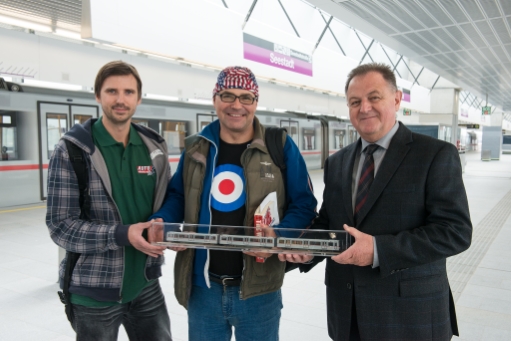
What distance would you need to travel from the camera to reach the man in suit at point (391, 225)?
1.48 metres

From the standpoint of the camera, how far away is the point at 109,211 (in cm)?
181

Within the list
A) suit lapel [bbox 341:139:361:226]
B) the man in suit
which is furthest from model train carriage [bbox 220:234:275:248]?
suit lapel [bbox 341:139:361:226]

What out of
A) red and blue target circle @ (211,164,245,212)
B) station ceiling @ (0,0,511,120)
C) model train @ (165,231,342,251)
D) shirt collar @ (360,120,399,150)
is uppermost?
station ceiling @ (0,0,511,120)

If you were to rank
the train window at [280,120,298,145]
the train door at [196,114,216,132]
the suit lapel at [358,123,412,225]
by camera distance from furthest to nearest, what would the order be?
the train window at [280,120,298,145] < the train door at [196,114,216,132] < the suit lapel at [358,123,412,225]

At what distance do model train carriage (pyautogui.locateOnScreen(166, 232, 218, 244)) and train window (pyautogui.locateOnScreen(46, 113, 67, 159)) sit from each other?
8.75 metres

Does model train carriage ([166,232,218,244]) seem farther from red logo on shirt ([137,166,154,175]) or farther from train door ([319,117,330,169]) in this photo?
train door ([319,117,330,169])

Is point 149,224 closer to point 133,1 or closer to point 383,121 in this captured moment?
point 383,121

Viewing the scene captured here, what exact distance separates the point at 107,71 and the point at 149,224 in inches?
28.6

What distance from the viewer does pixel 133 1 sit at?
6762 millimetres

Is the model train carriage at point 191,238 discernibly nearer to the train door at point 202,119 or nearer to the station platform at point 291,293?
the station platform at point 291,293

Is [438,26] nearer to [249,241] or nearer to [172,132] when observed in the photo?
[172,132]

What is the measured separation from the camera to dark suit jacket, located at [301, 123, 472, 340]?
58.1 inches

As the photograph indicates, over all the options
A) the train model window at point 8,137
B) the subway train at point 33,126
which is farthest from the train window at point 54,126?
the train model window at point 8,137

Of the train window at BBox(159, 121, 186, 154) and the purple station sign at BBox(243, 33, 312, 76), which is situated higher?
the purple station sign at BBox(243, 33, 312, 76)
